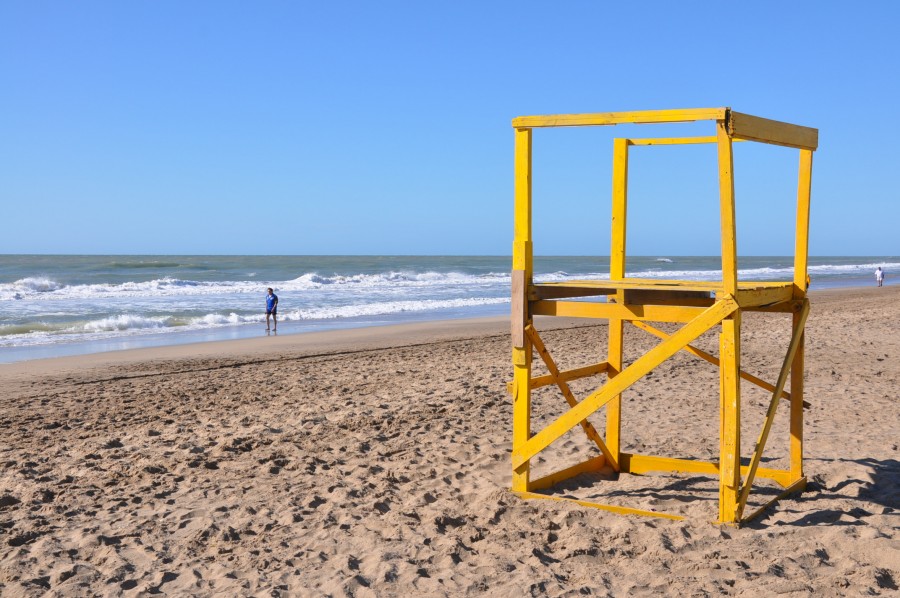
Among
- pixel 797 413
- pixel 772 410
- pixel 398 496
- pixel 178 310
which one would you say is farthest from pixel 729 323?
pixel 178 310

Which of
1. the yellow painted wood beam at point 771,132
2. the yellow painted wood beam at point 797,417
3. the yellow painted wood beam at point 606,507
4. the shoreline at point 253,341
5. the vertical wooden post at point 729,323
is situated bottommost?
the shoreline at point 253,341

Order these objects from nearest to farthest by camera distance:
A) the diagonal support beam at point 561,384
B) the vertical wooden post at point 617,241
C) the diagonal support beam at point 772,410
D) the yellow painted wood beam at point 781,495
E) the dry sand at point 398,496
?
the dry sand at point 398,496 < the diagonal support beam at point 772,410 < the yellow painted wood beam at point 781,495 < the diagonal support beam at point 561,384 < the vertical wooden post at point 617,241

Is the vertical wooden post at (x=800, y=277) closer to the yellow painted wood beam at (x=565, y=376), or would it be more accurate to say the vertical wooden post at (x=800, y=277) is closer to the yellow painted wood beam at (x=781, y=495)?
the yellow painted wood beam at (x=781, y=495)

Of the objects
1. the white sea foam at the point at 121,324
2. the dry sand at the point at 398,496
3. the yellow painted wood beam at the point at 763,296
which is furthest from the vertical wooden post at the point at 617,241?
the white sea foam at the point at 121,324

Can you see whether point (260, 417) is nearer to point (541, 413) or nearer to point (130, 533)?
point (541, 413)

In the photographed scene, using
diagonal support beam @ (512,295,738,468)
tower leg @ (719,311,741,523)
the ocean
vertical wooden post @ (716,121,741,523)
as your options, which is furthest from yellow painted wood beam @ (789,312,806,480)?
the ocean

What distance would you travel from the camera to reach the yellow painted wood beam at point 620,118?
3.94 m

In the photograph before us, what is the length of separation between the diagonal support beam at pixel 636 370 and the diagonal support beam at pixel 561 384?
34cm

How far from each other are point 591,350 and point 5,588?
32.3ft

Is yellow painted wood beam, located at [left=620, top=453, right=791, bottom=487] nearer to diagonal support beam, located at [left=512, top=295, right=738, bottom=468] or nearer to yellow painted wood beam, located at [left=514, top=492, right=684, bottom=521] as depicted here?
yellow painted wood beam, located at [left=514, top=492, right=684, bottom=521]

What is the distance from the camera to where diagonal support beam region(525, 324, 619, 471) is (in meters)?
4.63

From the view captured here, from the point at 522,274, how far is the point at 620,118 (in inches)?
39.1

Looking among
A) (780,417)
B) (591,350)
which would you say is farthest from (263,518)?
(591,350)

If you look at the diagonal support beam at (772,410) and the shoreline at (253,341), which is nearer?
the diagonal support beam at (772,410)
